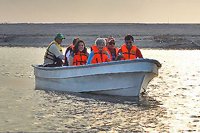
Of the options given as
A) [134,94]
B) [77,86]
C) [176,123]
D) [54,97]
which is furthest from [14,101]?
[176,123]

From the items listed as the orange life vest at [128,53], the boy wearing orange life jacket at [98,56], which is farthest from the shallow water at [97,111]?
the orange life vest at [128,53]

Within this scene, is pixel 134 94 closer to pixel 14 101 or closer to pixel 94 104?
pixel 94 104

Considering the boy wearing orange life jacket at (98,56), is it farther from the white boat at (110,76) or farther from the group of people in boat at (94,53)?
the white boat at (110,76)

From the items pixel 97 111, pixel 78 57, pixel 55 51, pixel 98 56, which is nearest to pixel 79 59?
pixel 78 57

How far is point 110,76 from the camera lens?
17938mm

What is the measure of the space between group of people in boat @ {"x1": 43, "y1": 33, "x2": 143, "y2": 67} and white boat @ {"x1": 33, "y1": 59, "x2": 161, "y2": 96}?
0.66 metres

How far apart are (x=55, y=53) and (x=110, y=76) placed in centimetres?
324

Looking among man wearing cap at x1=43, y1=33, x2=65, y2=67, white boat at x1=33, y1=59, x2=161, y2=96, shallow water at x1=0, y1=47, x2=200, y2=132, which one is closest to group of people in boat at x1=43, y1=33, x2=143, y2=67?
man wearing cap at x1=43, y1=33, x2=65, y2=67

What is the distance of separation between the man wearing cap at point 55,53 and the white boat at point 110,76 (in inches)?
36.9

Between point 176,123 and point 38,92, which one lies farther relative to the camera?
point 38,92

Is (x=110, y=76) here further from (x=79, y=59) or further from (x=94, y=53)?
(x=79, y=59)

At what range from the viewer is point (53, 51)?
66.6 feet

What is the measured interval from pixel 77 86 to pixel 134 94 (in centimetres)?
209

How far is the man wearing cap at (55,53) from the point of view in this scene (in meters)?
20.2
